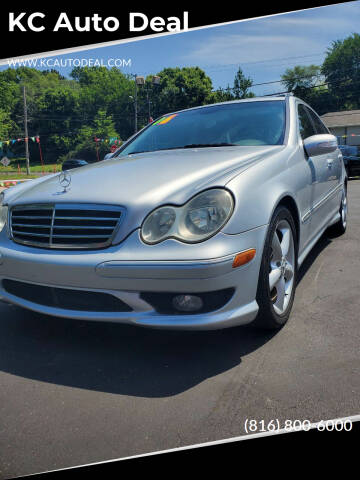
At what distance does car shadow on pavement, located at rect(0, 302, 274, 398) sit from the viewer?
7.36 feet

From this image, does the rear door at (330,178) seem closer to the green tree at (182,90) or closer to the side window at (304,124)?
the side window at (304,124)

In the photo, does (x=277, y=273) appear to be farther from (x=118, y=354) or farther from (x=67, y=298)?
(x=67, y=298)

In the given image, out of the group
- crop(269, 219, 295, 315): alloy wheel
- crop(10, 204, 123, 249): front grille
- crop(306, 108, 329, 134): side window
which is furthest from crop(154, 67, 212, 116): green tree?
crop(10, 204, 123, 249): front grille

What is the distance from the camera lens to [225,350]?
Result: 2.53 metres

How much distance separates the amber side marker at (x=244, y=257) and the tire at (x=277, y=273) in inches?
5.1

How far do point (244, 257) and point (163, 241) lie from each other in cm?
42

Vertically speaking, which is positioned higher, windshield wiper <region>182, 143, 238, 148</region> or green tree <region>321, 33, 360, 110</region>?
green tree <region>321, 33, 360, 110</region>

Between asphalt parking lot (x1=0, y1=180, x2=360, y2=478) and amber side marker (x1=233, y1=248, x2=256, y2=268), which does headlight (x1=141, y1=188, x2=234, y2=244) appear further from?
asphalt parking lot (x1=0, y1=180, x2=360, y2=478)

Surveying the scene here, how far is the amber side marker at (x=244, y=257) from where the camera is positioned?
7.32 feet

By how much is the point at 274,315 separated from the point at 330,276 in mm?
1483

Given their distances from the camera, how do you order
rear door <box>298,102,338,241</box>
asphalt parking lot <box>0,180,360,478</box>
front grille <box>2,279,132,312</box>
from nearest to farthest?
1. asphalt parking lot <box>0,180,360,478</box>
2. front grille <box>2,279,132,312</box>
3. rear door <box>298,102,338,241</box>

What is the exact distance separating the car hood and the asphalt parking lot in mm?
779

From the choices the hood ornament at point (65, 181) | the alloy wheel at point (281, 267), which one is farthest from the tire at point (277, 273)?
the hood ornament at point (65, 181)

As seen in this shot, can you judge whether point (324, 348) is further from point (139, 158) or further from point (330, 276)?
point (139, 158)
